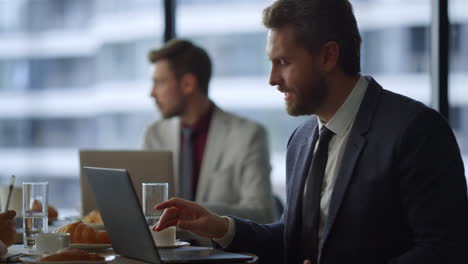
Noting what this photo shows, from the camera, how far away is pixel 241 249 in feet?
6.82

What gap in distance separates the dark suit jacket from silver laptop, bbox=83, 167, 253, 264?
305 mm

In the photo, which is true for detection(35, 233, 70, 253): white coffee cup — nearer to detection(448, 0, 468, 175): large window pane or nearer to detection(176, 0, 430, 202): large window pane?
detection(176, 0, 430, 202): large window pane

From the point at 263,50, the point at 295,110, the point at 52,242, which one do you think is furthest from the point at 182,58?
the point at 52,242

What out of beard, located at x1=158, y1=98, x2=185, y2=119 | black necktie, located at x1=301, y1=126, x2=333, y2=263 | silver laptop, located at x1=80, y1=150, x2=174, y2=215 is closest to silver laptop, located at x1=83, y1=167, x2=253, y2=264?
black necktie, located at x1=301, y1=126, x2=333, y2=263

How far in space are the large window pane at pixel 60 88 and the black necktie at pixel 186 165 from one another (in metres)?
1.32

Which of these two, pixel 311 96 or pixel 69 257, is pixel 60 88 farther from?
pixel 69 257

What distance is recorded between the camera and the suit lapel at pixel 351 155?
1.98 meters

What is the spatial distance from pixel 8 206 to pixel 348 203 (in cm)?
141

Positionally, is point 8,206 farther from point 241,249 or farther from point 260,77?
point 260,77

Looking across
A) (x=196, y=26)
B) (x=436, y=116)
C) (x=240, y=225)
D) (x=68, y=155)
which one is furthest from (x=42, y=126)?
(x=436, y=116)

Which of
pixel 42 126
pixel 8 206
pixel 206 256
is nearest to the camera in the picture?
pixel 206 256

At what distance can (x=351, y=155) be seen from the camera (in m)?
2.00

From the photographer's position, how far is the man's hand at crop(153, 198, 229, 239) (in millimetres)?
1838

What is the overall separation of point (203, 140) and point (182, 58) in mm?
501
